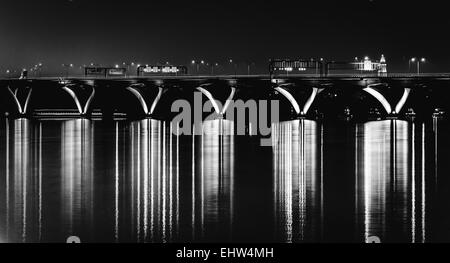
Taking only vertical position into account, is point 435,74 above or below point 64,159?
above

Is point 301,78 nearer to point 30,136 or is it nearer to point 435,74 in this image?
point 435,74

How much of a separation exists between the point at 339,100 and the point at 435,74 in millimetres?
43335

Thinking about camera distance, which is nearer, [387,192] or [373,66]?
[387,192]

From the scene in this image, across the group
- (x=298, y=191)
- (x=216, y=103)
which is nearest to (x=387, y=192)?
(x=298, y=191)

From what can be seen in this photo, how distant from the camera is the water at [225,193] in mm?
19516

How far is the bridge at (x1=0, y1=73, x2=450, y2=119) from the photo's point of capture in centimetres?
10062

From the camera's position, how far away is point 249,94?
470ft

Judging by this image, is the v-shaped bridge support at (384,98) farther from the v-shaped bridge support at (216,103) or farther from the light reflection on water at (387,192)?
the light reflection on water at (387,192)

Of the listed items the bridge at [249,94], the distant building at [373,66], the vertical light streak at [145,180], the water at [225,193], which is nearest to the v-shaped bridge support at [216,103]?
the bridge at [249,94]

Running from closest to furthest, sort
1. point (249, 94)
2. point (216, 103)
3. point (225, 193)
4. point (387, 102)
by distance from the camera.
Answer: point (225, 193) → point (387, 102) → point (216, 103) → point (249, 94)

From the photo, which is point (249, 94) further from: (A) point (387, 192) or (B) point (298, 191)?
(A) point (387, 192)

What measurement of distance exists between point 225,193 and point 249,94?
117056 millimetres

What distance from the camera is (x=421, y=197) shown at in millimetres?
25312
